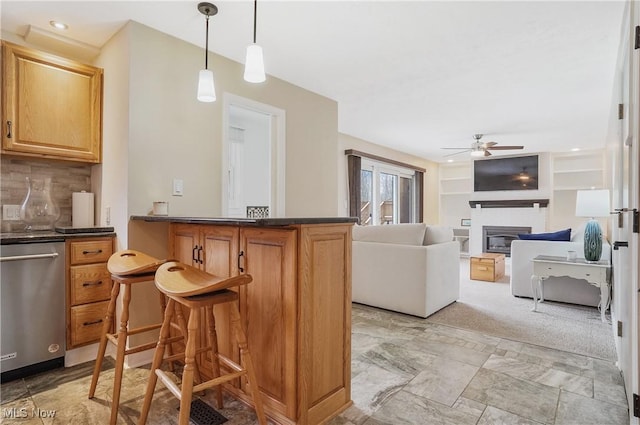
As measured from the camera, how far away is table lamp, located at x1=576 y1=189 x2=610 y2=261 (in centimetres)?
352

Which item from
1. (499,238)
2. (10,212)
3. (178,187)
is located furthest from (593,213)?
(10,212)

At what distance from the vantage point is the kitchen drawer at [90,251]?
7.72 feet

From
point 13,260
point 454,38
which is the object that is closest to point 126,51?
point 13,260

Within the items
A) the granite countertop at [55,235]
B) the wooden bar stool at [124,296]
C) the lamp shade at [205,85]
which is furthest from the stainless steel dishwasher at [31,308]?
the lamp shade at [205,85]

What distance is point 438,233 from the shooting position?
376cm

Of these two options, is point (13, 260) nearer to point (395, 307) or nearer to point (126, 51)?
point (126, 51)

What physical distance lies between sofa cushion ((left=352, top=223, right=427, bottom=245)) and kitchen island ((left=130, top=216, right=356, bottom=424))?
6.33ft

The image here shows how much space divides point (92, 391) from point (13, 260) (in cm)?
96

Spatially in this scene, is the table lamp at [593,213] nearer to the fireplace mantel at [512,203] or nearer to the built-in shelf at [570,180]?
the fireplace mantel at [512,203]

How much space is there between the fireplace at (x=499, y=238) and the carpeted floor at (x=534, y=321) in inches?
147

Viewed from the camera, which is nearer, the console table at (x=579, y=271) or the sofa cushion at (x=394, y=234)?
the console table at (x=579, y=271)

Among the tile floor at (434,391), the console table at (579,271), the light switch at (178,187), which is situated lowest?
the tile floor at (434,391)

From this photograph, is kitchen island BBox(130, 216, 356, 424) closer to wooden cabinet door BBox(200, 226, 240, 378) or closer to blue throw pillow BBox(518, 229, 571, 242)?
wooden cabinet door BBox(200, 226, 240, 378)

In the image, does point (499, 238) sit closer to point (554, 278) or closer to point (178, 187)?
point (554, 278)
